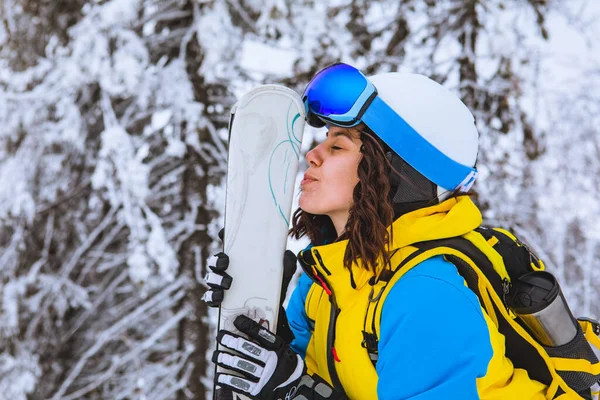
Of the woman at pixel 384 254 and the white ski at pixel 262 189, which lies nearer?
the woman at pixel 384 254

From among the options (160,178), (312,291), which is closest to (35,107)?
(160,178)

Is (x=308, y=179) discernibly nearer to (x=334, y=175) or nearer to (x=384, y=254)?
(x=334, y=175)

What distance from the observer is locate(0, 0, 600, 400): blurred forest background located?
5242 mm

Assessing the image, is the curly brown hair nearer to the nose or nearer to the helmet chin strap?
the helmet chin strap

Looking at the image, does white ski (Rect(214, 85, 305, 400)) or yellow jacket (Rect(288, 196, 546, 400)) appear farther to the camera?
white ski (Rect(214, 85, 305, 400))

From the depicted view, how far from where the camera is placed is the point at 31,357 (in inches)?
Answer: 228

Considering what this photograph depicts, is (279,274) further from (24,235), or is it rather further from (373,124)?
(24,235)

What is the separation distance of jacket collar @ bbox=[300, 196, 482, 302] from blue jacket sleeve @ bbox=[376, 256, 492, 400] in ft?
0.63

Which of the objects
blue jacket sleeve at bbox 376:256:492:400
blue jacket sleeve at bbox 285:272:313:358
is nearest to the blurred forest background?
blue jacket sleeve at bbox 285:272:313:358

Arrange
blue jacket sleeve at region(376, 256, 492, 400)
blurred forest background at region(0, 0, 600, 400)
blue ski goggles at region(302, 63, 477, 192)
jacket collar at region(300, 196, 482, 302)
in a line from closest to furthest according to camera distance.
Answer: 1. blue jacket sleeve at region(376, 256, 492, 400)
2. jacket collar at region(300, 196, 482, 302)
3. blue ski goggles at region(302, 63, 477, 192)
4. blurred forest background at region(0, 0, 600, 400)

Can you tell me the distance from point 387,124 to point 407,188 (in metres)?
0.25

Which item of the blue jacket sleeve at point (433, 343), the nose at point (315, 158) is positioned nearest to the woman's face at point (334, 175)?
the nose at point (315, 158)

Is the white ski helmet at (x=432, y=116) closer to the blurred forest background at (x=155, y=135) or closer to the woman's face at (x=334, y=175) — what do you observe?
the woman's face at (x=334, y=175)

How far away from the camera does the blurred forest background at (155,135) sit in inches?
206
